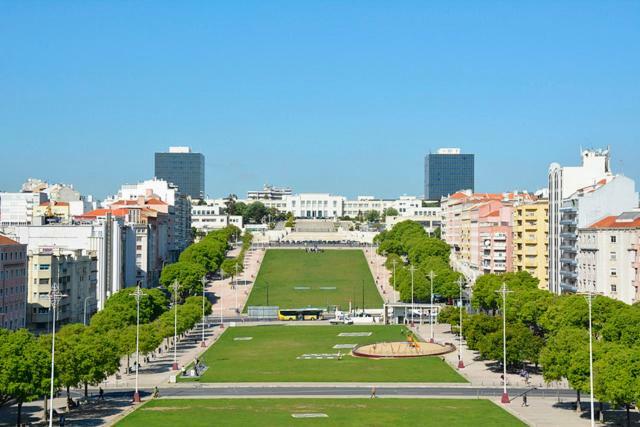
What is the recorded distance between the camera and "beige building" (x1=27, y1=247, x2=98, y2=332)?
11294cm

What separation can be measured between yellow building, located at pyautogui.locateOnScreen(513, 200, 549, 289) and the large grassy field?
106ft

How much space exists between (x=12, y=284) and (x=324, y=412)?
4809cm

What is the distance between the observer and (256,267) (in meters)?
193

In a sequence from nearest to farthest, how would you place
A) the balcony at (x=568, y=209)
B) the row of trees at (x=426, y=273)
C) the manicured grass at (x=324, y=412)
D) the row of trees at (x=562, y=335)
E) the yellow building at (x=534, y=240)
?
1. the row of trees at (x=562, y=335)
2. the manicured grass at (x=324, y=412)
3. the balcony at (x=568, y=209)
4. the row of trees at (x=426, y=273)
5. the yellow building at (x=534, y=240)

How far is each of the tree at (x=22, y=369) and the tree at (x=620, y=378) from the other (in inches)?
1329

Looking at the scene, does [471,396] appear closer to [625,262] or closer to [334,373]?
[334,373]

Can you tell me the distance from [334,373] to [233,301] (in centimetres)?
6861

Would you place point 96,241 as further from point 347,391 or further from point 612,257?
point 347,391

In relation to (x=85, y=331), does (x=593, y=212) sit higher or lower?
higher

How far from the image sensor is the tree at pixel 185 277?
150250 mm

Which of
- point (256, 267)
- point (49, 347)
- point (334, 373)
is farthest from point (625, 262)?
point (256, 267)

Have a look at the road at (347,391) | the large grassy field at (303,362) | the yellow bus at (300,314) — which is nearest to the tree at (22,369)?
the road at (347,391)

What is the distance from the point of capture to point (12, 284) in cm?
10300

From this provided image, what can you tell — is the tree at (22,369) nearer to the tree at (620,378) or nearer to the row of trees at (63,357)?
the row of trees at (63,357)
